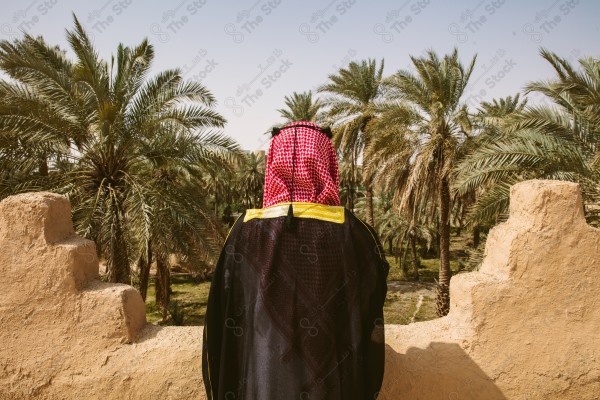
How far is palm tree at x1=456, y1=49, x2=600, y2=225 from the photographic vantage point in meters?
6.89

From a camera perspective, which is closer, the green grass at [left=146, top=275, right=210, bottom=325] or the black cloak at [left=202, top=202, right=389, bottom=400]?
the black cloak at [left=202, top=202, right=389, bottom=400]

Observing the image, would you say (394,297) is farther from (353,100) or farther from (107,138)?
(107,138)

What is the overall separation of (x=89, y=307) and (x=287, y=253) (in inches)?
71.7

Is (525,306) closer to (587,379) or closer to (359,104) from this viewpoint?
(587,379)

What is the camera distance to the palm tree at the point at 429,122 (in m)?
11.8

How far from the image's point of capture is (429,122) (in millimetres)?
12125

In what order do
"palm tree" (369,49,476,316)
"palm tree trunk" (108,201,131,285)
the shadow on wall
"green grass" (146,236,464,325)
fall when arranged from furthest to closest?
"green grass" (146,236,464,325) → "palm tree" (369,49,476,316) → "palm tree trunk" (108,201,131,285) → the shadow on wall

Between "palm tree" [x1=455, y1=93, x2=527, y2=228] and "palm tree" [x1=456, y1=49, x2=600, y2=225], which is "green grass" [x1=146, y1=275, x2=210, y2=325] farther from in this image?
"palm tree" [x1=456, y1=49, x2=600, y2=225]

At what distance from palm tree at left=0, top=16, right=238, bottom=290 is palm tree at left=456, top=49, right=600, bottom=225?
5.07 metres

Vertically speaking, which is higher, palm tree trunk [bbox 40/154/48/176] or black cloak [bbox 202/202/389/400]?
palm tree trunk [bbox 40/154/48/176]

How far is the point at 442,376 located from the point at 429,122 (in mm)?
10326

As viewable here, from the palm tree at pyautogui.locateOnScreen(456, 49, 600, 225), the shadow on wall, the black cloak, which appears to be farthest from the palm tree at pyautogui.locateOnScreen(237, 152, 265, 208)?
the black cloak

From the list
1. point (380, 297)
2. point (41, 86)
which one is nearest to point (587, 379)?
point (380, 297)

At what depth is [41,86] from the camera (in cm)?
748
